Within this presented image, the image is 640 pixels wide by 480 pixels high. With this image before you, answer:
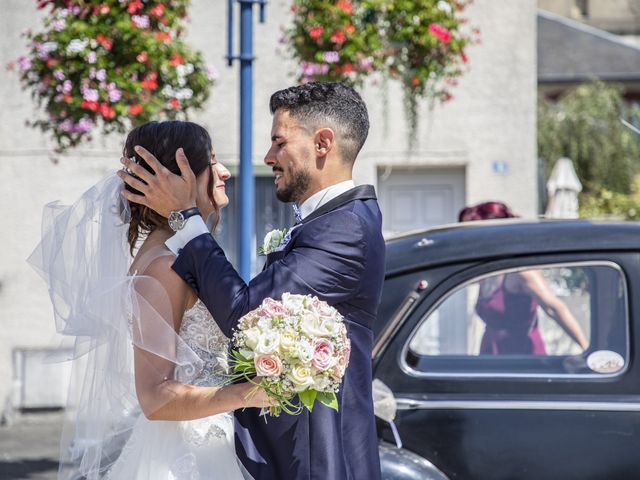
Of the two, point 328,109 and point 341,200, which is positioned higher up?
point 328,109

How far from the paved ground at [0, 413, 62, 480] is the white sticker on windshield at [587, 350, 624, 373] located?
17.1 ft

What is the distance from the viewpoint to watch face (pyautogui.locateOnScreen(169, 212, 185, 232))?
2.85 m

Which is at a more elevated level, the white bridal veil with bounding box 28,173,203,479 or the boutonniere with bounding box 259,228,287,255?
the boutonniere with bounding box 259,228,287,255

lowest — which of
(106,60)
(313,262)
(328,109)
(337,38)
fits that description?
(313,262)

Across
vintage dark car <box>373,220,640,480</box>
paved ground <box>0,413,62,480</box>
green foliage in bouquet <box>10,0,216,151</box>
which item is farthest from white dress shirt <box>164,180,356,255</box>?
paved ground <box>0,413,62,480</box>

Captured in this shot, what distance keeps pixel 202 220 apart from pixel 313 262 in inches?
14.2

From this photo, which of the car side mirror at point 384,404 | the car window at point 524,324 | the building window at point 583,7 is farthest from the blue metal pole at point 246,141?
the building window at point 583,7

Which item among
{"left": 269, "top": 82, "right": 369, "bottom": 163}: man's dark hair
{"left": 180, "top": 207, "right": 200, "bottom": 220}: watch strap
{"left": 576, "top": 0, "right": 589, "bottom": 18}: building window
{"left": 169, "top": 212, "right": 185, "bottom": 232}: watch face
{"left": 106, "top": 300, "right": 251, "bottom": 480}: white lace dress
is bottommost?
{"left": 106, "top": 300, "right": 251, "bottom": 480}: white lace dress

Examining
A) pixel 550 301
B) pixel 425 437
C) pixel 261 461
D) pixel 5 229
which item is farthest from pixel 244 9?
pixel 5 229

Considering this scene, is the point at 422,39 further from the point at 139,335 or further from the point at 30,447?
the point at 139,335

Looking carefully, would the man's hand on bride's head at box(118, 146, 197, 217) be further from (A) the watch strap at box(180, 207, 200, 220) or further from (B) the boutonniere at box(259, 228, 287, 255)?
(B) the boutonniere at box(259, 228, 287, 255)

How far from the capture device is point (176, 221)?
9.37 feet

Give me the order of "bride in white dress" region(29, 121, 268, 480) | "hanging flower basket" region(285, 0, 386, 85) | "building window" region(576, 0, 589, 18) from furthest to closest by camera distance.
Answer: "building window" region(576, 0, 589, 18) < "hanging flower basket" region(285, 0, 386, 85) < "bride in white dress" region(29, 121, 268, 480)

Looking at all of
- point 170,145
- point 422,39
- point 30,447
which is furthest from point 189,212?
point 30,447
